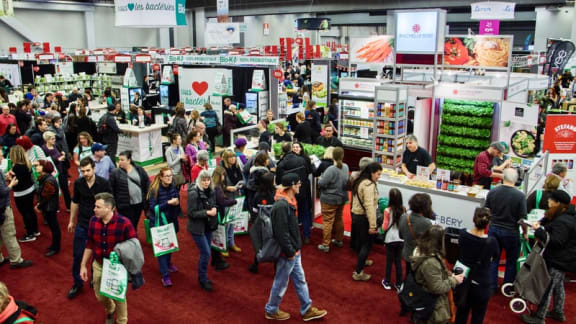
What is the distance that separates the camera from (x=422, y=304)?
360 centimetres

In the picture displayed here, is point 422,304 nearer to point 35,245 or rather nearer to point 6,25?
point 35,245

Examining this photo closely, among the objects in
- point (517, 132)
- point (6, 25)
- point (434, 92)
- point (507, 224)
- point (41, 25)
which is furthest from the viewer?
point (41, 25)

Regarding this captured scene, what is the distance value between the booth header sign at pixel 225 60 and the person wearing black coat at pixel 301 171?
6810 millimetres

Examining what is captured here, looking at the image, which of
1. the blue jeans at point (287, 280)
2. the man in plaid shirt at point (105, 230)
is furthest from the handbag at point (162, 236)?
the blue jeans at point (287, 280)

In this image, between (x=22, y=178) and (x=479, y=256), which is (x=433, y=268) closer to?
(x=479, y=256)

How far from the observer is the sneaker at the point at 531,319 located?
4461mm

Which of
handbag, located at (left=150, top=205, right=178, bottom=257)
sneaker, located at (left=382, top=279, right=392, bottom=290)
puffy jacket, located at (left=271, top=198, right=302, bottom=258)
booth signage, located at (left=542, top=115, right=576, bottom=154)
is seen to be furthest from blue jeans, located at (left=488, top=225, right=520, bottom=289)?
handbag, located at (left=150, top=205, right=178, bottom=257)

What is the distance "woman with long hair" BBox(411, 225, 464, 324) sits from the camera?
11.3 ft

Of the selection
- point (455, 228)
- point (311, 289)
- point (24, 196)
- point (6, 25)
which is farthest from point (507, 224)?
point (6, 25)

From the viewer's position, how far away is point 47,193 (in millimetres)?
5621

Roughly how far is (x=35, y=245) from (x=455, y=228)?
5.45 m

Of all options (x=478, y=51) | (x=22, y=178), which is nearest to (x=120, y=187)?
(x=22, y=178)

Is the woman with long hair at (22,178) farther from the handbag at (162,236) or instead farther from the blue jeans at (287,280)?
the blue jeans at (287,280)

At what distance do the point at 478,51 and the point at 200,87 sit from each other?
758cm
